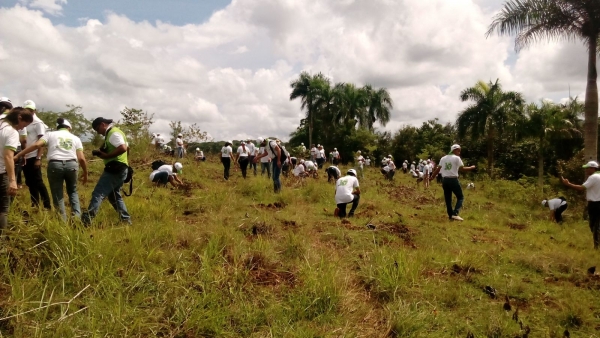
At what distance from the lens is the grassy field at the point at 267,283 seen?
10.5ft

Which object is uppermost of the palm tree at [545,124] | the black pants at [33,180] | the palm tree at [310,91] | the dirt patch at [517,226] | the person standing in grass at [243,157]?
the palm tree at [310,91]

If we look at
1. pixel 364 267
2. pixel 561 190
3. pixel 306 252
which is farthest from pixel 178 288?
pixel 561 190

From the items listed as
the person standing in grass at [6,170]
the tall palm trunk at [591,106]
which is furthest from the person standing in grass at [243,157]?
the tall palm trunk at [591,106]

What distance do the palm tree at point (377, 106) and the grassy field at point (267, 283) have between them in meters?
32.9

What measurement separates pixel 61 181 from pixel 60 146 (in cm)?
44

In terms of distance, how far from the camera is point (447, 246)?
6039mm

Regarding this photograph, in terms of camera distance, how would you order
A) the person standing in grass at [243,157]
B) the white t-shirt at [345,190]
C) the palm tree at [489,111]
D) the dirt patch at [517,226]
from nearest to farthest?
the white t-shirt at [345,190]
the dirt patch at [517,226]
the person standing in grass at [243,157]
the palm tree at [489,111]

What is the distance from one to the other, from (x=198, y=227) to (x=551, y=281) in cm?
453

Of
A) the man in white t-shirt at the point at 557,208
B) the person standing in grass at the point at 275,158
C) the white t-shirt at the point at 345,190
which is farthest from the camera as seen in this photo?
the man in white t-shirt at the point at 557,208

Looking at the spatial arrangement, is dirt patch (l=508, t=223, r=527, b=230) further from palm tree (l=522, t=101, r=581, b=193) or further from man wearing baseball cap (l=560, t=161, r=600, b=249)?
palm tree (l=522, t=101, r=581, b=193)

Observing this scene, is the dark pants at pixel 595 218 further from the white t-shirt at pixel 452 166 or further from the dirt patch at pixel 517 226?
the white t-shirt at pixel 452 166

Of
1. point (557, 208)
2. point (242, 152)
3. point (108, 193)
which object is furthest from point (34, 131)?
point (557, 208)

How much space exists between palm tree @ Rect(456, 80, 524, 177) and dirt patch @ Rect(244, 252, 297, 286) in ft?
78.1

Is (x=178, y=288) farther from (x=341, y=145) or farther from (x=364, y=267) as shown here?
(x=341, y=145)
